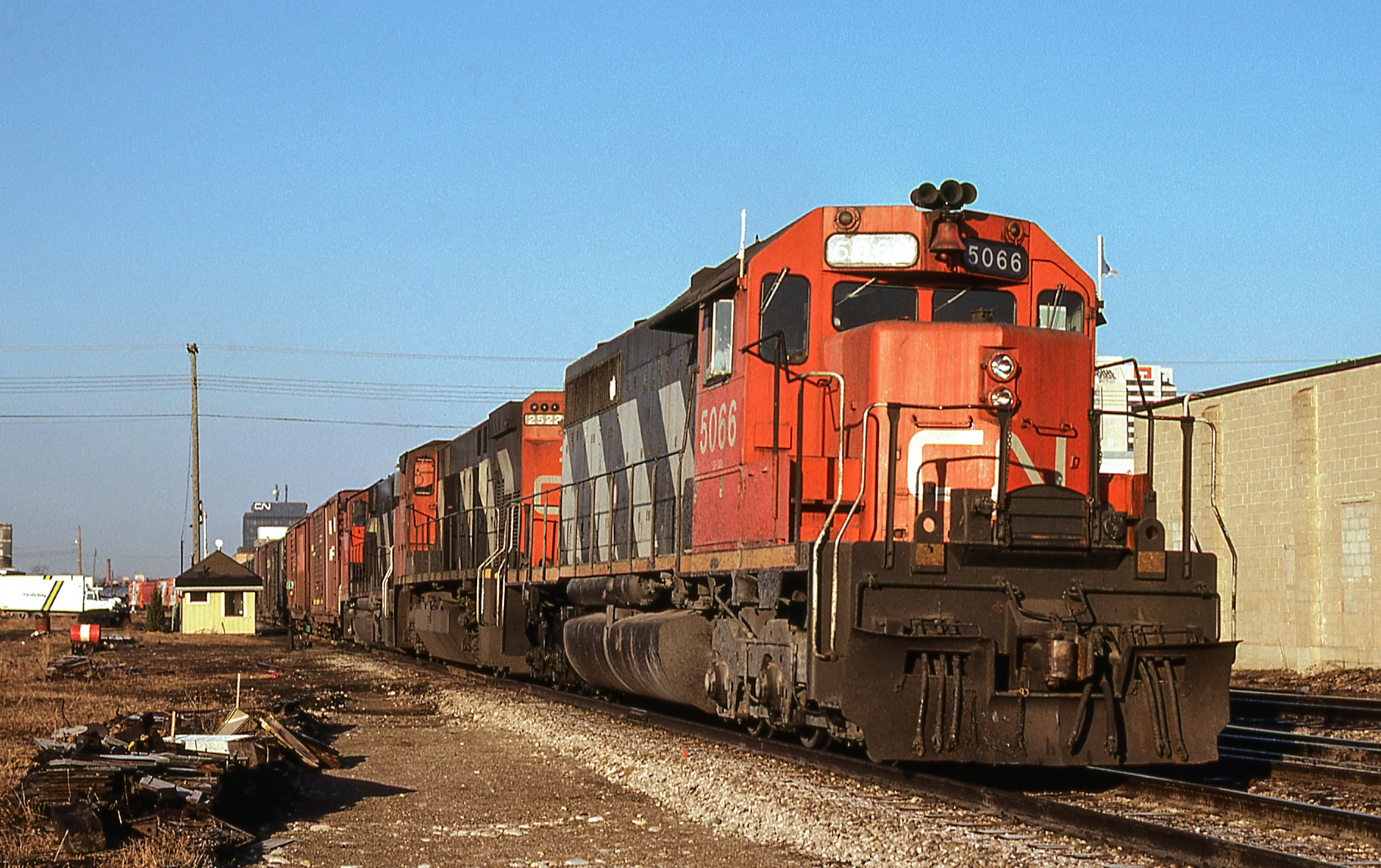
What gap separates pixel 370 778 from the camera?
9.71 m

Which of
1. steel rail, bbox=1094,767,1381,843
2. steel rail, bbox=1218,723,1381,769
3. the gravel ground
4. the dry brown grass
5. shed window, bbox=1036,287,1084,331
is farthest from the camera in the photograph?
steel rail, bbox=1218,723,1381,769

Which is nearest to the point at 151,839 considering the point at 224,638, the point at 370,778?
the point at 370,778

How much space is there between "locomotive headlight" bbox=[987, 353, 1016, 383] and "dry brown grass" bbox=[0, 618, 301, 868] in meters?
5.03

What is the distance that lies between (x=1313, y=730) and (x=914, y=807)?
6.33m

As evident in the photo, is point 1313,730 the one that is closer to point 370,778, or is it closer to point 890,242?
point 890,242

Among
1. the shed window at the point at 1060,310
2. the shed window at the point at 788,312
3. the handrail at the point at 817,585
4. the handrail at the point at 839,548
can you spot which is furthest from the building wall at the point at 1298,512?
the handrail at the point at 817,585

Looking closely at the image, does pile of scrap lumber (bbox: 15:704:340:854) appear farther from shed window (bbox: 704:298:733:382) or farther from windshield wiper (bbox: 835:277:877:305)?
windshield wiper (bbox: 835:277:877:305)

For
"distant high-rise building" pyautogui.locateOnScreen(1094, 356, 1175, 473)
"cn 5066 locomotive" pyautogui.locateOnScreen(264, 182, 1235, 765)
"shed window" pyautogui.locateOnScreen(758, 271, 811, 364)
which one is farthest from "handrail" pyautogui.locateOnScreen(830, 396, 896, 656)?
"distant high-rise building" pyautogui.locateOnScreen(1094, 356, 1175, 473)

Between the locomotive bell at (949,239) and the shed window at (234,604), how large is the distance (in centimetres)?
3418

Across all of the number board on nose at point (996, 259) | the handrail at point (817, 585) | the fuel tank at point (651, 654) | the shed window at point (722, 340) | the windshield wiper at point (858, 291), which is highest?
the number board on nose at point (996, 259)

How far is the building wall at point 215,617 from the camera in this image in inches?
1572

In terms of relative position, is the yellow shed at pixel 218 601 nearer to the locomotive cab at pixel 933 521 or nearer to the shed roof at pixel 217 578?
the shed roof at pixel 217 578

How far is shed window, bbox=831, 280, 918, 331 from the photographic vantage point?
952 cm

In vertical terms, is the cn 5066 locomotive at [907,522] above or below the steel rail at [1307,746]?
above
